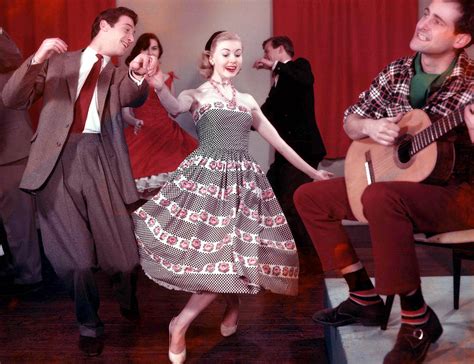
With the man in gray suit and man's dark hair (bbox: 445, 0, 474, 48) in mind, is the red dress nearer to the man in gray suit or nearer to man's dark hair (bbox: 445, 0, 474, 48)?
the man in gray suit

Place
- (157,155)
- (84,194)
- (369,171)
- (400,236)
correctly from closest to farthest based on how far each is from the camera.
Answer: (400,236), (369,171), (84,194), (157,155)

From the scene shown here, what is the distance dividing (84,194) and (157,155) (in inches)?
45.2

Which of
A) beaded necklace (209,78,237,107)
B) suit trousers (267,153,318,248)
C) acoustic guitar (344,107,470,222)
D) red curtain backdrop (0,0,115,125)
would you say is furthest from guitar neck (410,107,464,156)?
red curtain backdrop (0,0,115,125)

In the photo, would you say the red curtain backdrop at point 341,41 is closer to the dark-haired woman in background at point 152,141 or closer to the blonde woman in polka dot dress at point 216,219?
the dark-haired woman in background at point 152,141

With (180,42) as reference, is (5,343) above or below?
below

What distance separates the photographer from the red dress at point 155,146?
10.9 feet

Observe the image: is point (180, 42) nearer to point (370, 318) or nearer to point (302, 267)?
point (302, 267)

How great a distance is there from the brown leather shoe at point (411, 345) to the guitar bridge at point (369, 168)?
0.45 metres

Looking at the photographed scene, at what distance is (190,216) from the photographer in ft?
7.06

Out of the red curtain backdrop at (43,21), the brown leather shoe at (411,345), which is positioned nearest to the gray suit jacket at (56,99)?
the brown leather shoe at (411,345)

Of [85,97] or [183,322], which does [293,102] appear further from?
[183,322]

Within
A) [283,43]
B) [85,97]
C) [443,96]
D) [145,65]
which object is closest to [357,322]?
[443,96]

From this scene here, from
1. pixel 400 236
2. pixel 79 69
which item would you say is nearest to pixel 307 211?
pixel 400 236

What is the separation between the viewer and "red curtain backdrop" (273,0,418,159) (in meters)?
3.73
